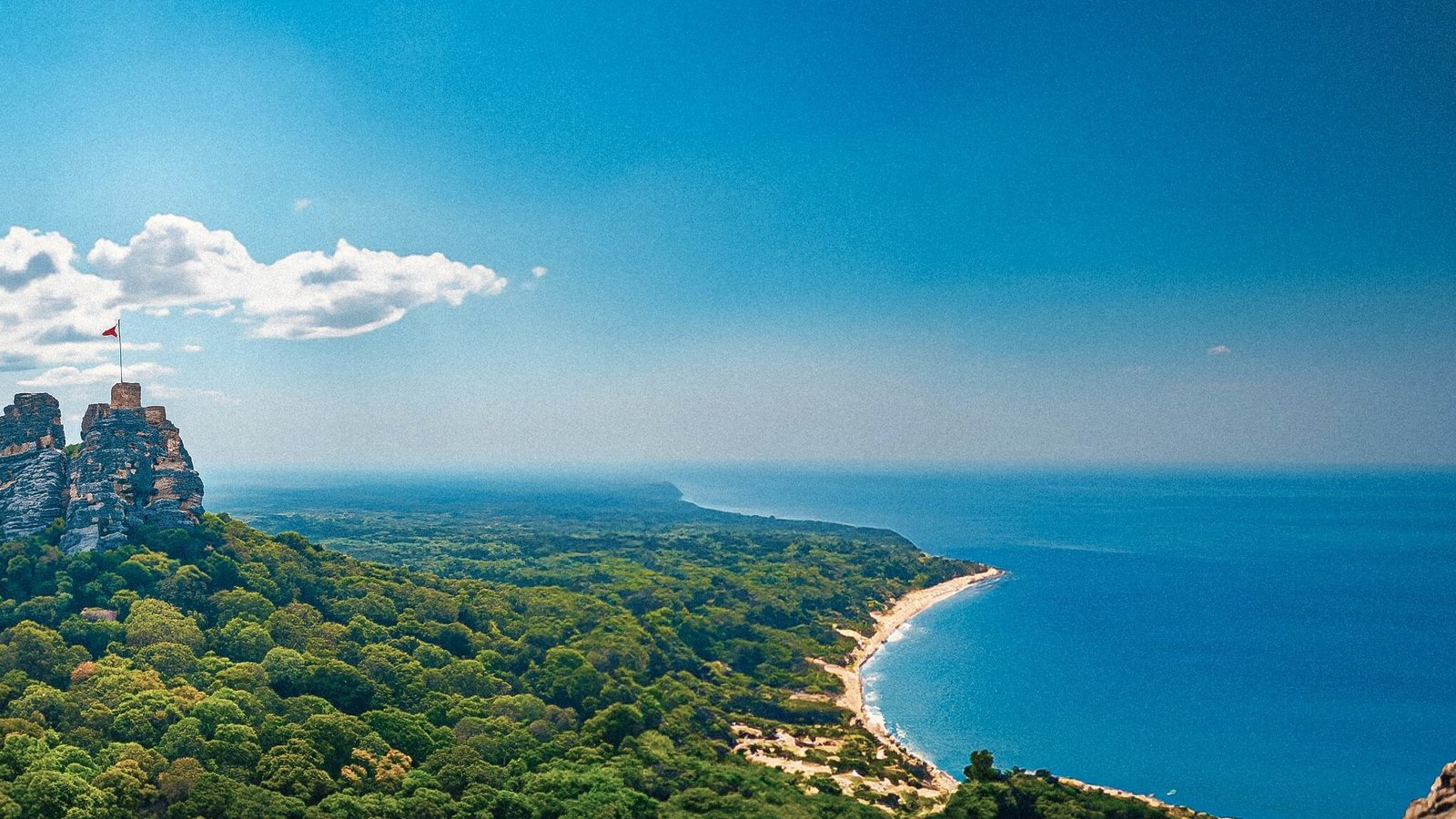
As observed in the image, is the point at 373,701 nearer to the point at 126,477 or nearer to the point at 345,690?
the point at 345,690

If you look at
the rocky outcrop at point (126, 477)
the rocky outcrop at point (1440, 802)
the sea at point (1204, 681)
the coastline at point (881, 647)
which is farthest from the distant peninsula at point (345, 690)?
the rocky outcrop at point (1440, 802)

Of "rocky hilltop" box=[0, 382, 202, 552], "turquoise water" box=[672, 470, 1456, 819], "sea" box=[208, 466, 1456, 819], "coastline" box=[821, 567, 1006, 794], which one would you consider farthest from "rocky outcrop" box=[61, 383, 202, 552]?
"turquoise water" box=[672, 470, 1456, 819]

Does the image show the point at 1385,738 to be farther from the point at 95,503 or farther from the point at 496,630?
the point at 95,503

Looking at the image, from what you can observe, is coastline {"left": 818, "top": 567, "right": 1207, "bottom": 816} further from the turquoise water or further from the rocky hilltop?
the rocky hilltop

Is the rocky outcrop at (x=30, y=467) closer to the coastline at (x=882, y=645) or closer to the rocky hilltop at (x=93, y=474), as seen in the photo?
the rocky hilltop at (x=93, y=474)

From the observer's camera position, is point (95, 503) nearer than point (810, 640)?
Yes

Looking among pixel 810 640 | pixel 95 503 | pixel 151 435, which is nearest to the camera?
pixel 95 503

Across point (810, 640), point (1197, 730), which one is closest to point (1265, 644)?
point (1197, 730)
